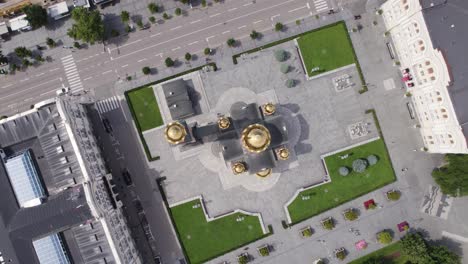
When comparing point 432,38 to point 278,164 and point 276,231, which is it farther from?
point 276,231

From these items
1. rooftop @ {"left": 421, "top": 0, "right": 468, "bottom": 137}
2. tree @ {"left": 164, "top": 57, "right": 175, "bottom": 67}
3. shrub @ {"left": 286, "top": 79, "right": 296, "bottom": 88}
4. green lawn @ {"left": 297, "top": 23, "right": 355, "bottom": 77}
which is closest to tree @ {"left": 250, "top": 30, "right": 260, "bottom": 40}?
green lawn @ {"left": 297, "top": 23, "right": 355, "bottom": 77}

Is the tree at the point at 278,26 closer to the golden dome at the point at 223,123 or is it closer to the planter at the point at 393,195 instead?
the golden dome at the point at 223,123

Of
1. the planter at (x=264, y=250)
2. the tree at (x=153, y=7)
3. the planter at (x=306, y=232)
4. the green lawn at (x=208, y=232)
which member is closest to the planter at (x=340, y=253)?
the planter at (x=306, y=232)

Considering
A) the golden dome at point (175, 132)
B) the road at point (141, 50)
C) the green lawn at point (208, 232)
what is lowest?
the green lawn at point (208, 232)

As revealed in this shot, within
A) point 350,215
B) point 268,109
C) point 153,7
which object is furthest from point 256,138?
point 153,7

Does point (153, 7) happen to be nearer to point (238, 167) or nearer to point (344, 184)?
point (238, 167)
